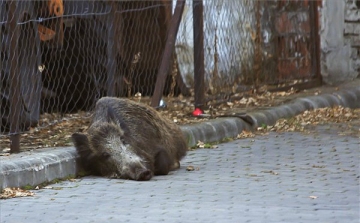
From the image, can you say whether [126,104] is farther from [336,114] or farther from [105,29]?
[336,114]

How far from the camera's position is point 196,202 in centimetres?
669

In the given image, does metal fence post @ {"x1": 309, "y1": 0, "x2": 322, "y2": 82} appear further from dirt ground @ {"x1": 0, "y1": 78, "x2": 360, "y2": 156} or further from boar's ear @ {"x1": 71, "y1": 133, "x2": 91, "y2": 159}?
boar's ear @ {"x1": 71, "y1": 133, "x2": 91, "y2": 159}

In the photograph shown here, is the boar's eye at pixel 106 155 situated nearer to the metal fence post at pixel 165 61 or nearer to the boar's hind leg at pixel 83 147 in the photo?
the boar's hind leg at pixel 83 147

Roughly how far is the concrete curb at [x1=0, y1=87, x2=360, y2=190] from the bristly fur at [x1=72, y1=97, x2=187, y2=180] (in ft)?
0.76

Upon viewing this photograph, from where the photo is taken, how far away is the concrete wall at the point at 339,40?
534 inches

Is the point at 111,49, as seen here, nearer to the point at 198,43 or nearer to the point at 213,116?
the point at 198,43

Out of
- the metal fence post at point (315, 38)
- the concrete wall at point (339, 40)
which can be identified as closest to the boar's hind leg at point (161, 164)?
the metal fence post at point (315, 38)

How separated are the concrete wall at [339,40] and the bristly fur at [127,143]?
564 cm

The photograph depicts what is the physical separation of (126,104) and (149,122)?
250mm

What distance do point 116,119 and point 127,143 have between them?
0.27m

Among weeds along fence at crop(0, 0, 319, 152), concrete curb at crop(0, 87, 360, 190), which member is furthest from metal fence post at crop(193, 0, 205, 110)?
concrete curb at crop(0, 87, 360, 190)

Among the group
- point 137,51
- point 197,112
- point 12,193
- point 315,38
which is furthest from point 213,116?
point 12,193

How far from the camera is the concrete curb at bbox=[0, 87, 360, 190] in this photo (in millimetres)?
7570

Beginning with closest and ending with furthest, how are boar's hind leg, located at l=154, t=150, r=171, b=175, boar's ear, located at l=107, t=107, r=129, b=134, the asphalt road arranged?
the asphalt road < boar's hind leg, located at l=154, t=150, r=171, b=175 < boar's ear, located at l=107, t=107, r=129, b=134
